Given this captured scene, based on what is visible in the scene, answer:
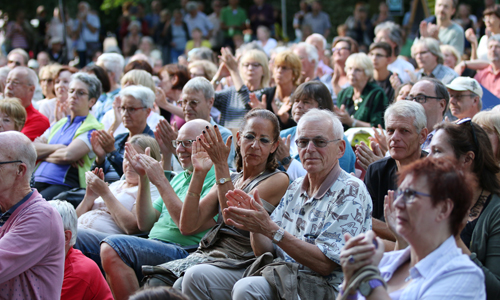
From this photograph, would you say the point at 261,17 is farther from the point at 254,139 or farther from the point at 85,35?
the point at 254,139

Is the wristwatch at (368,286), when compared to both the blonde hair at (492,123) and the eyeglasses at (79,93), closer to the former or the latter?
the blonde hair at (492,123)

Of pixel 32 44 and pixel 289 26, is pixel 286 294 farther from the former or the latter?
pixel 289 26

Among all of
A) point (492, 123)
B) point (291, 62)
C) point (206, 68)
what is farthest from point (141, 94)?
point (492, 123)

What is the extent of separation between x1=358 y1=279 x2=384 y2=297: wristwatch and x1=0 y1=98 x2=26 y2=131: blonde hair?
185 inches

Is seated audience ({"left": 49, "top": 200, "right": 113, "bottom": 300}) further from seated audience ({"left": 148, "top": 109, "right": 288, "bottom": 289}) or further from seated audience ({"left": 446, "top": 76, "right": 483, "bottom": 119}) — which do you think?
seated audience ({"left": 446, "top": 76, "right": 483, "bottom": 119})

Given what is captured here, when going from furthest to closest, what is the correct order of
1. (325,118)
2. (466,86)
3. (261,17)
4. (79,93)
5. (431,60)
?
(261,17) → (431,60) → (79,93) → (466,86) → (325,118)

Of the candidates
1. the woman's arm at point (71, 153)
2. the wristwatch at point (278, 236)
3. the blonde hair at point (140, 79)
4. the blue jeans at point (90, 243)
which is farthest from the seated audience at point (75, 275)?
the blonde hair at point (140, 79)

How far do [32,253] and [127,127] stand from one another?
9.48 ft

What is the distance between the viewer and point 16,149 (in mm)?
3262

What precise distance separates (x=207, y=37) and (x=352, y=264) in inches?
476

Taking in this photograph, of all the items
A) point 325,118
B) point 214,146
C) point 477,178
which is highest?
point 325,118

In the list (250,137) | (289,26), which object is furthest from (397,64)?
(289,26)

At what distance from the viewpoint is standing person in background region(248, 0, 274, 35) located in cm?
1350

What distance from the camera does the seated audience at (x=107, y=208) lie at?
435cm
